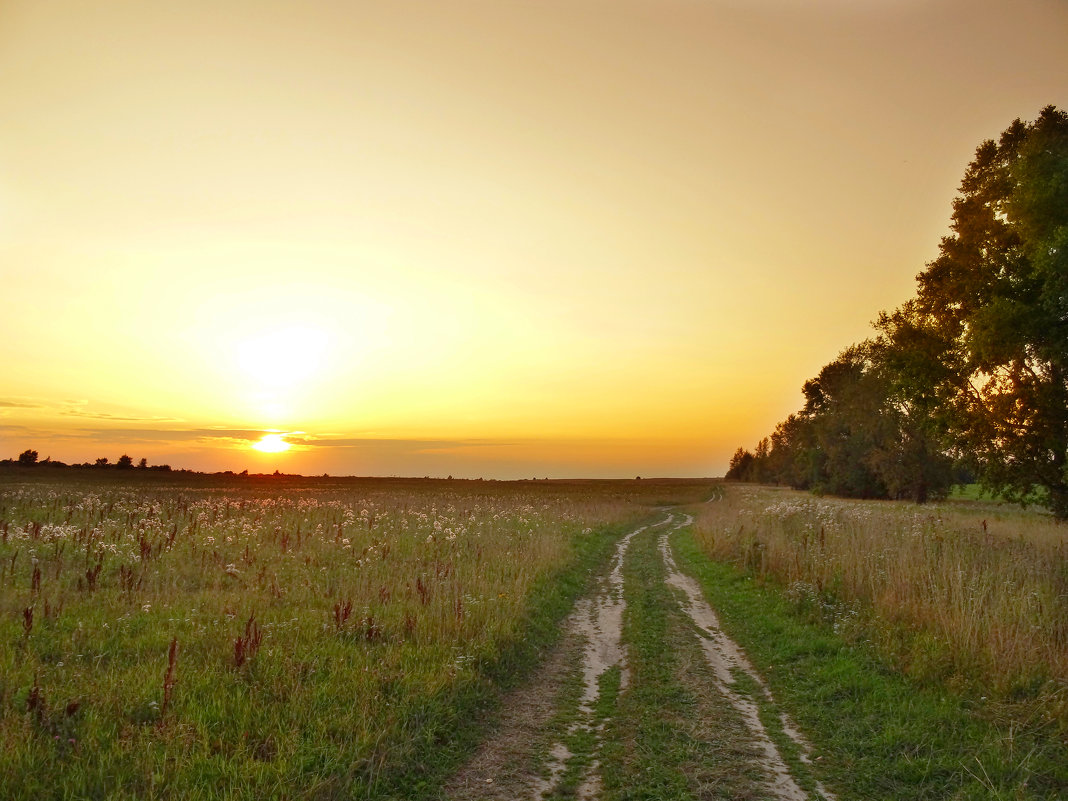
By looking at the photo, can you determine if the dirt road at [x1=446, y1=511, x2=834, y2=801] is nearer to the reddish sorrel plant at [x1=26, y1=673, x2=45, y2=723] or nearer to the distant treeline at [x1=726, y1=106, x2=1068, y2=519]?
the reddish sorrel plant at [x1=26, y1=673, x2=45, y2=723]

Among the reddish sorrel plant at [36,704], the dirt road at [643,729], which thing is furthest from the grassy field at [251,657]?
the dirt road at [643,729]

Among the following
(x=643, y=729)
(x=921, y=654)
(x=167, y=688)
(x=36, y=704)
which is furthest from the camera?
(x=921, y=654)

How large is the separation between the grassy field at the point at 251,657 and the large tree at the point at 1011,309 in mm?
12893

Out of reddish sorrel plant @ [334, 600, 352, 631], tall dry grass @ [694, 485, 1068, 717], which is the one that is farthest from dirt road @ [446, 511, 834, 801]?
reddish sorrel plant @ [334, 600, 352, 631]

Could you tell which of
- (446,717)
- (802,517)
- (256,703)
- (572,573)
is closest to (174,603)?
(256,703)

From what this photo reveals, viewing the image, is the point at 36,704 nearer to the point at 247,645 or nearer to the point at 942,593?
the point at 247,645

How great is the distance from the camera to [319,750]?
6.20m

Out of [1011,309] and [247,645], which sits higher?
[1011,309]

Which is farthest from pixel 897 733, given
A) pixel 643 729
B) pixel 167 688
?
pixel 167 688

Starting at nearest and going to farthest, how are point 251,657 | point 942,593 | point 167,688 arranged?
1. point 167,688
2. point 251,657
3. point 942,593

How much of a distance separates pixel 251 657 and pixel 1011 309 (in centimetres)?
1825

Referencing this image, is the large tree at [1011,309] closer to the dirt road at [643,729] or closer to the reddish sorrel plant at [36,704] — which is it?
the dirt road at [643,729]

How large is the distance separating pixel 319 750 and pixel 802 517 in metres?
21.8

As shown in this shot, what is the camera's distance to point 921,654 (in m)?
9.35
